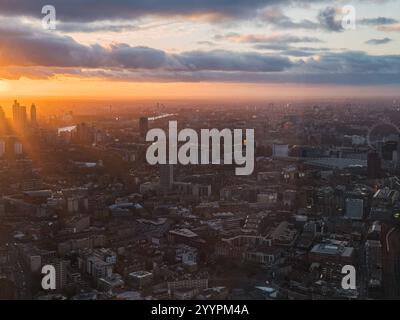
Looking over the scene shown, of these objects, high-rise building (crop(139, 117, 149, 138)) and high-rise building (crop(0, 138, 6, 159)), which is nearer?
high-rise building (crop(139, 117, 149, 138))

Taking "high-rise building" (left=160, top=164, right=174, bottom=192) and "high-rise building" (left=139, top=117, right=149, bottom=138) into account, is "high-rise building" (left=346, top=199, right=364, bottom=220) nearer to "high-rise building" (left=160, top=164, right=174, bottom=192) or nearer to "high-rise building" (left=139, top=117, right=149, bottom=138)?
"high-rise building" (left=160, top=164, right=174, bottom=192)

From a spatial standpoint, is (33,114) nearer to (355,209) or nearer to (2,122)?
(2,122)

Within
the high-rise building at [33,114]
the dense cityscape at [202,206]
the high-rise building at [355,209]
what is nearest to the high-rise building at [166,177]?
the dense cityscape at [202,206]

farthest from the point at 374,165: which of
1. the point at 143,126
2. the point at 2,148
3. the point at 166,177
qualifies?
the point at 2,148

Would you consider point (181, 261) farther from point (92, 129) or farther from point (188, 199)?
point (92, 129)

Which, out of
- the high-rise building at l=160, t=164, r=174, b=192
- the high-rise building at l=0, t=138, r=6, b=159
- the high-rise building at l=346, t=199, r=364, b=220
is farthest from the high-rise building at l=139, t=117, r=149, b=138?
the high-rise building at l=346, t=199, r=364, b=220

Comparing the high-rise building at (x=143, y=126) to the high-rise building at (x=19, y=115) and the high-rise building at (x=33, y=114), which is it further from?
the high-rise building at (x=19, y=115)

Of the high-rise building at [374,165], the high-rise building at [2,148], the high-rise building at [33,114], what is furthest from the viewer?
the high-rise building at [2,148]
